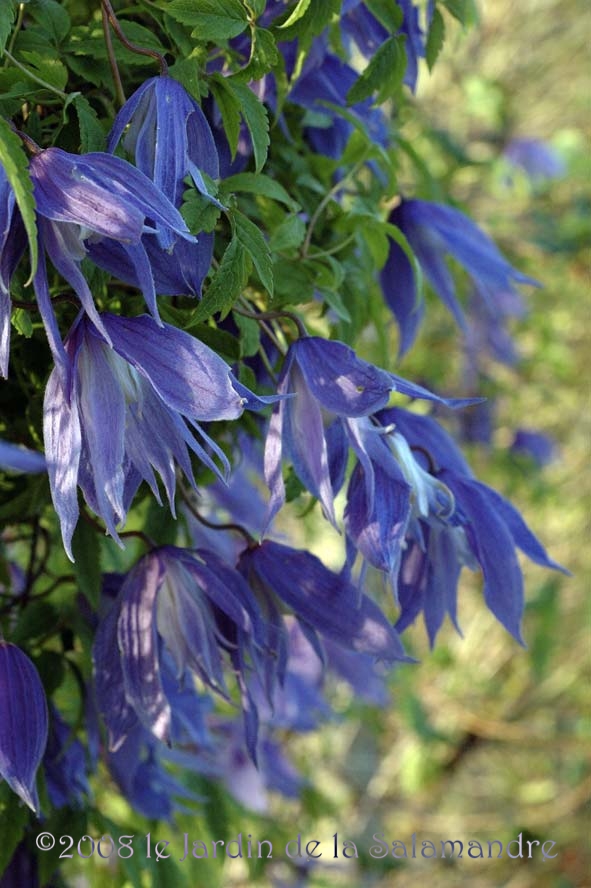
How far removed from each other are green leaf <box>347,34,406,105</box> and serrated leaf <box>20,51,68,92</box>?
0.13 meters

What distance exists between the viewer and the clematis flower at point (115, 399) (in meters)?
0.37

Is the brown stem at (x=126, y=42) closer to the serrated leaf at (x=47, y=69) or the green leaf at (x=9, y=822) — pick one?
the serrated leaf at (x=47, y=69)

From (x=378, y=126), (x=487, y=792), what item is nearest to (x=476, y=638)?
(x=487, y=792)

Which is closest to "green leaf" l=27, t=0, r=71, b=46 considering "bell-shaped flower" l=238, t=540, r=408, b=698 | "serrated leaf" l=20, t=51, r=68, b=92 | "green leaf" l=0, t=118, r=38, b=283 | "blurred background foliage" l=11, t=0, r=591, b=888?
"serrated leaf" l=20, t=51, r=68, b=92

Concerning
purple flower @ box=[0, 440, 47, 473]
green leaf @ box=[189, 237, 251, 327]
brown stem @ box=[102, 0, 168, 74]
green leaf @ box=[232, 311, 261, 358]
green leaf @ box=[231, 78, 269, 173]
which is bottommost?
purple flower @ box=[0, 440, 47, 473]

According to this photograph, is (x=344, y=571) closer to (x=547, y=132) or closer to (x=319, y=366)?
(x=319, y=366)

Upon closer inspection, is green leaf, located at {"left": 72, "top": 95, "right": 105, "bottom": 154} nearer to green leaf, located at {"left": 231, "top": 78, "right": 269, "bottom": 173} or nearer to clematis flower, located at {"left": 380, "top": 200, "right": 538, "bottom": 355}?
green leaf, located at {"left": 231, "top": 78, "right": 269, "bottom": 173}

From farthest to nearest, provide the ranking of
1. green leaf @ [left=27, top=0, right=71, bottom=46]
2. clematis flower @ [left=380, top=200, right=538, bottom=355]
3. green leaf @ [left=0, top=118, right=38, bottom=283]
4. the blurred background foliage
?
the blurred background foliage
clematis flower @ [left=380, top=200, right=538, bottom=355]
green leaf @ [left=27, top=0, right=71, bottom=46]
green leaf @ [left=0, top=118, right=38, bottom=283]

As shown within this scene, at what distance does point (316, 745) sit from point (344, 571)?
72.8 inches

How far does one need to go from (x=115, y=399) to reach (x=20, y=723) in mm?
154

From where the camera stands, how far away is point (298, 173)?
54 cm

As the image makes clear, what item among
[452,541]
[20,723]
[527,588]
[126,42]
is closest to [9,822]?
[20,723]

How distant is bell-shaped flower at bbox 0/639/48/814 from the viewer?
1.42ft

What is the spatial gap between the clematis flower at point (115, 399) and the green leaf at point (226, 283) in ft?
0.09
